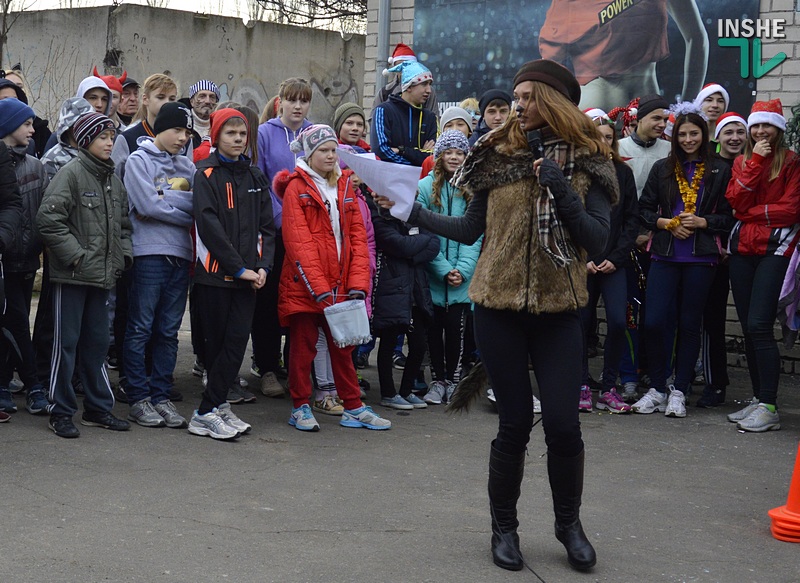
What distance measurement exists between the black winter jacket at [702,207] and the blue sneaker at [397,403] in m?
2.17

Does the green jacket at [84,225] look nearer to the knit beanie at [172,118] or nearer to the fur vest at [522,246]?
the knit beanie at [172,118]

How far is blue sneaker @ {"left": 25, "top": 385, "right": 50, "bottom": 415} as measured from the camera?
23.2ft

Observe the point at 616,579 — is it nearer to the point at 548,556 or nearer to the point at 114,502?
the point at 548,556

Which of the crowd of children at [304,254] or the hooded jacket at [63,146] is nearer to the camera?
the crowd of children at [304,254]

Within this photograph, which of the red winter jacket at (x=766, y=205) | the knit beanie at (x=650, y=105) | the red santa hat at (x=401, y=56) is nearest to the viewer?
the red winter jacket at (x=766, y=205)

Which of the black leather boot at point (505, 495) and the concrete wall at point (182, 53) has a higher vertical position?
the concrete wall at point (182, 53)

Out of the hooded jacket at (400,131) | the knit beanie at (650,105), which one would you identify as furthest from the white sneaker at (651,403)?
the hooded jacket at (400,131)

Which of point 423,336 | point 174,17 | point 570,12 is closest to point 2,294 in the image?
point 423,336

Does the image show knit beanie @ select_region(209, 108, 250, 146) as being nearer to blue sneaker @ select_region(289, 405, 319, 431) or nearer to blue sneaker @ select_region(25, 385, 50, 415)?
blue sneaker @ select_region(289, 405, 319, 431)

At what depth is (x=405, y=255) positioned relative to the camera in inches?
310

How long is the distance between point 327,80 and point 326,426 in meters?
15.5

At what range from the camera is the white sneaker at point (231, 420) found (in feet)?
22.4

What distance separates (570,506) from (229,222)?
3.18 meters

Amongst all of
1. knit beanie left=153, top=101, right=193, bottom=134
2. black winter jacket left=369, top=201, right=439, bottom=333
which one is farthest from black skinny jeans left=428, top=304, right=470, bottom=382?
knit beanie left=153, top=101, right=193, bottom=134
